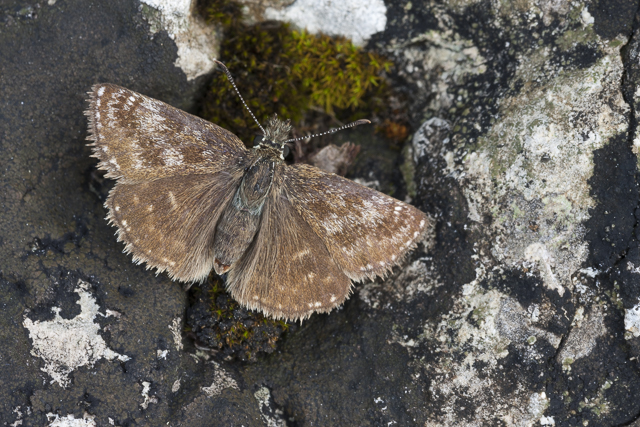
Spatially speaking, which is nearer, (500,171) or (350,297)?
(500,171)

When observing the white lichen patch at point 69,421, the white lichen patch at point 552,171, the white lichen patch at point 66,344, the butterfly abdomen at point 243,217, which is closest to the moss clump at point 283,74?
the butterfly abdomen at point 243,217

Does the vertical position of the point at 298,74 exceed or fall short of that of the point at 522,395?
it exceeds it

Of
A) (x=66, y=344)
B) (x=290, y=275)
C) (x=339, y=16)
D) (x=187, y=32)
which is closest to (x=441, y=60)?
(x=339, y=16)

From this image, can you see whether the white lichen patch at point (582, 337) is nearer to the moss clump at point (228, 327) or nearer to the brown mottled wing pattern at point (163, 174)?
the moss clump at point (228, 327)

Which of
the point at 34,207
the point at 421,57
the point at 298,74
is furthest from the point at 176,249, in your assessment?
the point at 421,57

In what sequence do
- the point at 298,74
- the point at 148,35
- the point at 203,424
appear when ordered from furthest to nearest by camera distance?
the point at 298,74 → the point at 148,35 → the point at 203,424

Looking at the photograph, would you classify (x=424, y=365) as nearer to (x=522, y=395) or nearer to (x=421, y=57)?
(x=522, y=395)
